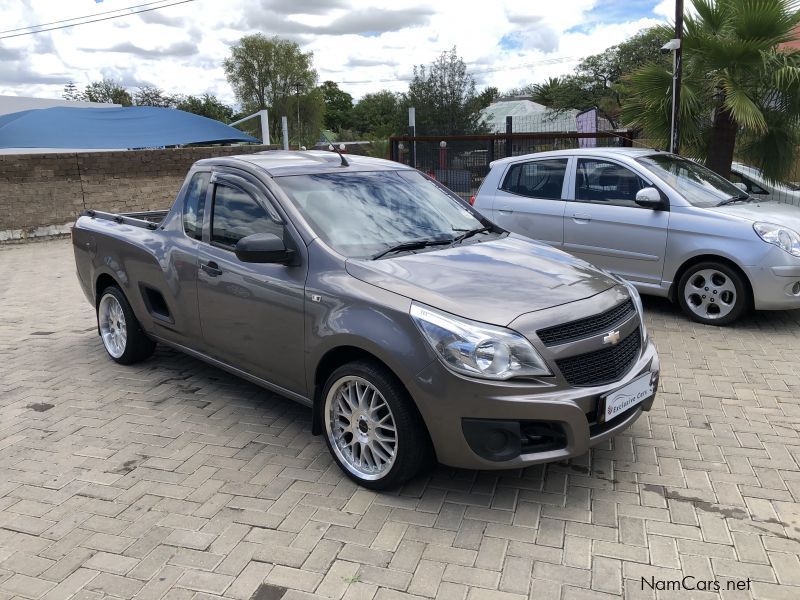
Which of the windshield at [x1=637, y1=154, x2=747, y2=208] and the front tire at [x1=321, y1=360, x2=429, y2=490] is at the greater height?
the windshield at [x1=637, y1=154, x2=747, y2=208]

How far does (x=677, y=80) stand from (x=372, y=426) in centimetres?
749

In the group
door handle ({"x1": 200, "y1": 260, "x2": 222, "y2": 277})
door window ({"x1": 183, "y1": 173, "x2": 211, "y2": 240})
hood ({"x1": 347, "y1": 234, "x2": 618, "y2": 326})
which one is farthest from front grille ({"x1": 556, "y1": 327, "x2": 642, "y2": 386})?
door window ({"x1": 183, "y1": 173, "x2": 211, "y2": 240})

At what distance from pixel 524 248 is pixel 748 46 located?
6.44 metres

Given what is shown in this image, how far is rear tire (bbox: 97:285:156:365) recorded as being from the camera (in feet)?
17.6

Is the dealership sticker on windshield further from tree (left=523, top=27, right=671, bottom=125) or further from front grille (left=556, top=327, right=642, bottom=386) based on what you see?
tree (left=523, top=27, right=671, bottom=125)

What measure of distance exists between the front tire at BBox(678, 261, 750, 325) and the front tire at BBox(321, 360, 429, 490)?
4.18 m

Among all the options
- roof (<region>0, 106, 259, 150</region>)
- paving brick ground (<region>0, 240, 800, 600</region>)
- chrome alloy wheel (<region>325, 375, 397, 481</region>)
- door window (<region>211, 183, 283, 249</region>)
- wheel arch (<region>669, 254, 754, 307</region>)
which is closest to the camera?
paving brick ground (<region>0, 240, 800, 600</region>)

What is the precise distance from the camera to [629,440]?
3.96 meters

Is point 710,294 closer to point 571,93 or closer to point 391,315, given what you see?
point 391,315

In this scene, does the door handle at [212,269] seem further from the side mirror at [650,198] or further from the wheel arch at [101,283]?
the side mirror at [650,198]

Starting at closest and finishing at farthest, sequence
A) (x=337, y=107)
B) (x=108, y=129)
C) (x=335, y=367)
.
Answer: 1. (x=335, y=367)
2. (x=108, y=129)
3. (x=337, y=107)

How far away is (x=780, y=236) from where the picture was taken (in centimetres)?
589

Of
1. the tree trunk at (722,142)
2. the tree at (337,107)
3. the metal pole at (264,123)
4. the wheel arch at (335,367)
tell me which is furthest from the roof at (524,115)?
the tree at (337,107)

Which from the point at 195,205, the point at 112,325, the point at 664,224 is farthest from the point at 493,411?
the point at 664,224
